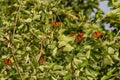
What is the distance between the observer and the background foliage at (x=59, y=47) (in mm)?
3254

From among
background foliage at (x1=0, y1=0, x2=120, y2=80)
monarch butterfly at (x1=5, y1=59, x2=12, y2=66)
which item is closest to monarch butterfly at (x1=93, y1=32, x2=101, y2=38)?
background foliage at (x1=0, y1=0, x2=120, y2=80)

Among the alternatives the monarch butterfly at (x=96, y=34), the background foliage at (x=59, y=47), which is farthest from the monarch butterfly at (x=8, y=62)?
the monarch butterfly at (x=96, y=34)

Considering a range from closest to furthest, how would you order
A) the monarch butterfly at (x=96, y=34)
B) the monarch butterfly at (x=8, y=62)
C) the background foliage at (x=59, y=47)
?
1. the background foliage at (x=59, y=47)
2. the monarch butterfly at (x=96, y=34)
3. the monarch butterfly at (x=8, y=62)

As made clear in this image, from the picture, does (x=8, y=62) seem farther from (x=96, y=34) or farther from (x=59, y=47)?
(x=96, y=34)

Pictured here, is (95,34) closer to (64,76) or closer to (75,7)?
(64,76)

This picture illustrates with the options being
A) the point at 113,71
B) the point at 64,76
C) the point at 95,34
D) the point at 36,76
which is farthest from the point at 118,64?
the point at 36,76

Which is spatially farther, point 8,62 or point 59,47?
point 8,62

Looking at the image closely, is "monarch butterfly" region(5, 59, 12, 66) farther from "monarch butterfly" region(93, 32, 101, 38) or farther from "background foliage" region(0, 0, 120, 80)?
"monarch butterfly" region(93, 32, 101, 38)

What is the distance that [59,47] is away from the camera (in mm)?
3406

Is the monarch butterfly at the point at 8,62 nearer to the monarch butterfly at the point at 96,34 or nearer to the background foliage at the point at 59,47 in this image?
the background foliage at the point at 59,47

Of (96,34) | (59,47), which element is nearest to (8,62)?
(59,47)

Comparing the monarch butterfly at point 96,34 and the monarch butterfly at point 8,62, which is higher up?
the monarch butterfly at point 96,34

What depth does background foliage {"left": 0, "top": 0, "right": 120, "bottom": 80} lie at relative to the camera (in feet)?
10.7

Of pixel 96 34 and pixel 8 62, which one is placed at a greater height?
pixel 96 34
